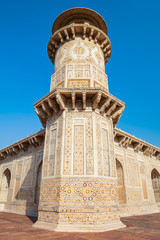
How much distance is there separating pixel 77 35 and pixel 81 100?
479 centimetres

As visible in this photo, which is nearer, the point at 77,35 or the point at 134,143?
the point at 77,35

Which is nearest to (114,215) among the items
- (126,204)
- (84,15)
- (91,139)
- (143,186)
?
(91,139)

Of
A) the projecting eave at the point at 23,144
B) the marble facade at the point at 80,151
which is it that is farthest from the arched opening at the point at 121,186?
the projecting eave at the point at 23,144

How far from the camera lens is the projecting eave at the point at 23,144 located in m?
13.0

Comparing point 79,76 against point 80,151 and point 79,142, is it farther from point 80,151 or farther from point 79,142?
point 80,151

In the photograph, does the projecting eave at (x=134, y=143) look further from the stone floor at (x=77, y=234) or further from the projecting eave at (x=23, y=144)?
the stone floor at (x=77, y=234)

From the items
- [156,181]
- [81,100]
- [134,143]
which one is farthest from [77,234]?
[156,181]

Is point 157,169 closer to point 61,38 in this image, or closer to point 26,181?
point 26,181

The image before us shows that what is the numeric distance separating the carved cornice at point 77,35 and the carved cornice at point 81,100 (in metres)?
4.33

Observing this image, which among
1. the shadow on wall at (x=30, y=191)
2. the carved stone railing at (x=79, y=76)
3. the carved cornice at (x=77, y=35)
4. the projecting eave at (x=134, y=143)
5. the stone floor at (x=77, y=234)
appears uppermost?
the carved cornice at (x=77, y=35)

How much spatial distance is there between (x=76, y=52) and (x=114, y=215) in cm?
837

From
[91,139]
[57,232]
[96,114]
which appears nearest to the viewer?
[57,232]

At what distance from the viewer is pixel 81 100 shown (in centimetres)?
791

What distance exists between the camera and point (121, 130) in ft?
41.0
